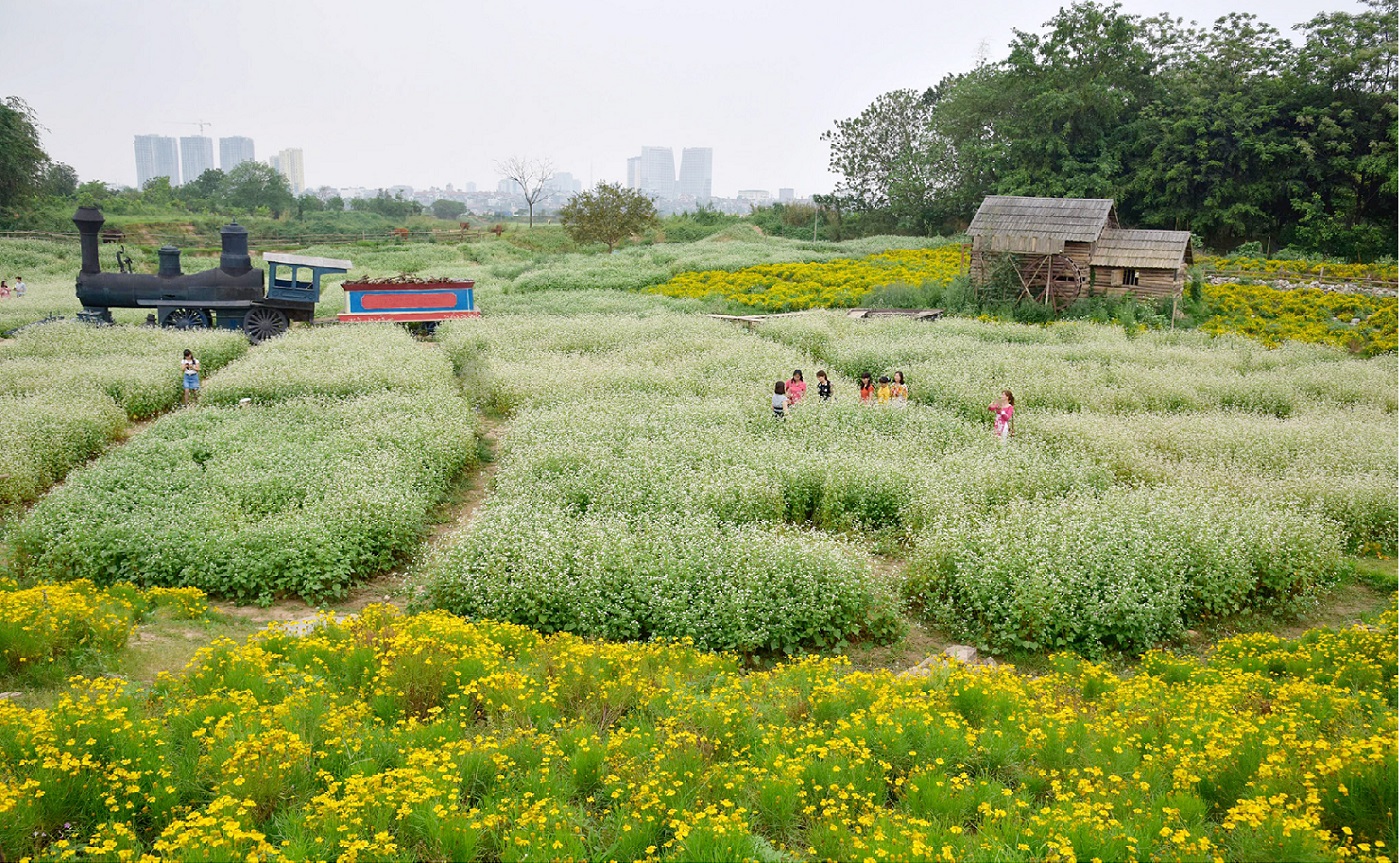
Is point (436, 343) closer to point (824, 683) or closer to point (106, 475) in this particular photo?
point (106, 475)

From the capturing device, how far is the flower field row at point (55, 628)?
7922 mm

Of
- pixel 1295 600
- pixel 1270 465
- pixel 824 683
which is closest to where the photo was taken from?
pixel 824 683

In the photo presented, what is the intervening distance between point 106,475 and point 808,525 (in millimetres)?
9933

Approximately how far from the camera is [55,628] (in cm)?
811

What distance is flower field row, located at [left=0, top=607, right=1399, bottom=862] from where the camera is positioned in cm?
539

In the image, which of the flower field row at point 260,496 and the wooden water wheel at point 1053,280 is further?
the wooden water wheel at point 1053,280

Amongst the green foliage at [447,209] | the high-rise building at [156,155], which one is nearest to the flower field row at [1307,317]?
the green foliage at [447,209]

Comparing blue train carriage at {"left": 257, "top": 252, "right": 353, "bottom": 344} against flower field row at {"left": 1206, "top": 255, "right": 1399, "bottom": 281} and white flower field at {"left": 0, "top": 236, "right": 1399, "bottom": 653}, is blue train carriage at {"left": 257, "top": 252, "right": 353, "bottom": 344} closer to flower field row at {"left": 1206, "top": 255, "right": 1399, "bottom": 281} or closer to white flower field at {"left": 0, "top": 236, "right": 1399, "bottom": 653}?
white flower field at {"left": 0, "top": 236, "right": 1399, "bottom": 653}

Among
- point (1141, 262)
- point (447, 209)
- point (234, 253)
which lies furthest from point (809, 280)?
point (447, 209)

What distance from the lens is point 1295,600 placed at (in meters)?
10.6

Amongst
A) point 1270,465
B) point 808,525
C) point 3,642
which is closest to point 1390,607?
point 1270,465

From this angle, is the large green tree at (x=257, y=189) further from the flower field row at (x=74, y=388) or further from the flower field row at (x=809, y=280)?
the flower field row at (x=74, y=388)

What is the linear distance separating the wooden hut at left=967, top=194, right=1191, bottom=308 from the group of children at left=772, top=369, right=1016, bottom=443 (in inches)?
592

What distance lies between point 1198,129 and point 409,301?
128ft
